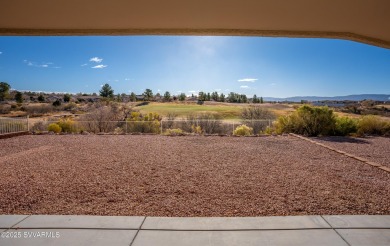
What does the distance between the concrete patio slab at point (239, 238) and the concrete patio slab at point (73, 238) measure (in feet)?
0.55

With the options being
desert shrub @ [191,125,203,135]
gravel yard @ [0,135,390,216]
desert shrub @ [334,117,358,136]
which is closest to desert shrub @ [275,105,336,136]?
desert shrub @ [334,117,358,136]

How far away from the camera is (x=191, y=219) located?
346 centimetres

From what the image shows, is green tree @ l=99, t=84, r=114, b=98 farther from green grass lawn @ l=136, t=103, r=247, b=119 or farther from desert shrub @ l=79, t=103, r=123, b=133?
desert shrub @ l=79, t=103, r=123, b=133

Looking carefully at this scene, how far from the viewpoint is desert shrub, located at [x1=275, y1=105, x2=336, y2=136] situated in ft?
39.9

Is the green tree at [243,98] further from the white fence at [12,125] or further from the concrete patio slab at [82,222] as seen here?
the concrete patio slab at [82,222]

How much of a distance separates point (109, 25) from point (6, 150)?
22.7 feet

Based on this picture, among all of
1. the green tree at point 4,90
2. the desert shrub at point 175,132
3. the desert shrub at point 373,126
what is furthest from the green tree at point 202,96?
the desert shrub at point 373,126

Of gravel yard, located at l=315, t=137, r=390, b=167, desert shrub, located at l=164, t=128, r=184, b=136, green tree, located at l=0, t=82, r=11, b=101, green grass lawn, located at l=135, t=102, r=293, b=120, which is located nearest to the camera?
gravel yard, located at l=315, t=137, r=390, b=167

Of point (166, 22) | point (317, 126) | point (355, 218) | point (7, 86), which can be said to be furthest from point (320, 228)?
point (7, 86)

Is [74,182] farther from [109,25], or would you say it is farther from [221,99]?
[221,99]

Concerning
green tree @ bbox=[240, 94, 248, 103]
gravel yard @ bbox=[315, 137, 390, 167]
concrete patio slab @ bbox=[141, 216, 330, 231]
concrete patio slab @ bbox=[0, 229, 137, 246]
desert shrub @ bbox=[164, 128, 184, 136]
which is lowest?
gravel yard @ bbox=[315, 137, 390, 167]

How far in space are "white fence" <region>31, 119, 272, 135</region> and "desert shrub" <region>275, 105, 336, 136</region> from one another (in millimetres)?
2065

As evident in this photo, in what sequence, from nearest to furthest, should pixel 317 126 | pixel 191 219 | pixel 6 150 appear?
pixel 191 219
pixel 6 150
pixel 317 126

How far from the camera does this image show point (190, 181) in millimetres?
5215
